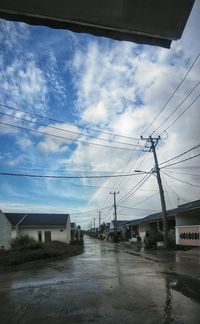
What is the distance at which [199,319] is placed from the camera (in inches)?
329

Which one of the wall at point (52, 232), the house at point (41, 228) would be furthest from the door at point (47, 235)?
the wall at point (52, 232)

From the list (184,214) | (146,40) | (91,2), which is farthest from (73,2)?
(184,214)

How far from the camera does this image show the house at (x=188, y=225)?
38344mm

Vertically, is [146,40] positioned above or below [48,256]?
above

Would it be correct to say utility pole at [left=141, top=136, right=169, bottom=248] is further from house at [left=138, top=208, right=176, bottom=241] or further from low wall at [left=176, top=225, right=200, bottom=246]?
house at [left=138, top=208, right=176, bottom=241]

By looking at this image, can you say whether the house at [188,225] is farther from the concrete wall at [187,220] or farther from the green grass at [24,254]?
the green grass at [24,254]

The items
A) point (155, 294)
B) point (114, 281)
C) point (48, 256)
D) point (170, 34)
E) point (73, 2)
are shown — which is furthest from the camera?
point (48, 256)

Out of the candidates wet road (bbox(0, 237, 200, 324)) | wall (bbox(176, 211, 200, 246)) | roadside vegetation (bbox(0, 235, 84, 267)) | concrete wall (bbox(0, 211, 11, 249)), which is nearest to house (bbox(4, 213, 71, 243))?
concrete wall (bbox(0, 211, 11, 249))

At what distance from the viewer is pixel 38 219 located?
207 ft

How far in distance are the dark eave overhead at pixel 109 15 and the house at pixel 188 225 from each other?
35060 mm

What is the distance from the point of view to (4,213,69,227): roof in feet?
199

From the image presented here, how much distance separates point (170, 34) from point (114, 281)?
1382 cm

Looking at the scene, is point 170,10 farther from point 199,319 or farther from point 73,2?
point 199,319

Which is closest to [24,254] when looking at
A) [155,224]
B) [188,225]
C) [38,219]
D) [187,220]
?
[188,225]
